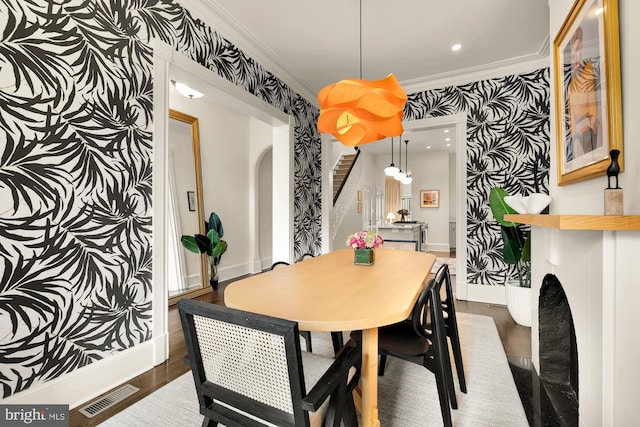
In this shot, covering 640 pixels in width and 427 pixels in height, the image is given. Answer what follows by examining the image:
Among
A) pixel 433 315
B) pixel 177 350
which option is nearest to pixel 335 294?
pixel 433 315

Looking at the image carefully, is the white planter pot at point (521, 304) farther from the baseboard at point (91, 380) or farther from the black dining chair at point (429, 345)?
the baseboard at point (91, 380)

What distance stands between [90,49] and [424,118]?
3.64m

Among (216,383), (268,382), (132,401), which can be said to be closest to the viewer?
(268,382)

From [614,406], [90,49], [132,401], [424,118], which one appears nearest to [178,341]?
[132,401]

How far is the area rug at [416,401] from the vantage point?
5.33ft

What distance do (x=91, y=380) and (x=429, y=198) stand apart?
28.5ft

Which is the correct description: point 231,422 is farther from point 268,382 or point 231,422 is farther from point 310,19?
point 310,19

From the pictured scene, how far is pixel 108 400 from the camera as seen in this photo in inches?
71.7

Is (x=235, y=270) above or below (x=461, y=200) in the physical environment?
below

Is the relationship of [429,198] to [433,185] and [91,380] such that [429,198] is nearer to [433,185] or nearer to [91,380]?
[433,185]

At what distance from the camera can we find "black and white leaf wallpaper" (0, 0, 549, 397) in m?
1.54

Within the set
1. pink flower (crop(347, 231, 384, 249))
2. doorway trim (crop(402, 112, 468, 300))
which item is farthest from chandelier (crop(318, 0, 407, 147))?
doorway trim (crop(402, 112, 468, 300))

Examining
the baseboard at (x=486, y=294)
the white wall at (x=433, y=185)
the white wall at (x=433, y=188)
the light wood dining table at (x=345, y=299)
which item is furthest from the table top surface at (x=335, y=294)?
the white wall at (x=433, y=188)

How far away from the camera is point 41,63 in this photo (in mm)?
1641
